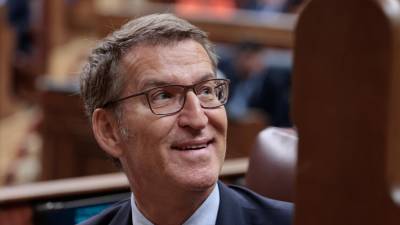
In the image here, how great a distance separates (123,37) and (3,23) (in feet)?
18.3

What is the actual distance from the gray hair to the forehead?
0.01 metres

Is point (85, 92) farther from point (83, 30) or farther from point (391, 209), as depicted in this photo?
point (83, 30)

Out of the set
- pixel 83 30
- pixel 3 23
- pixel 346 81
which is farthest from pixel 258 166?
pixel 83 30

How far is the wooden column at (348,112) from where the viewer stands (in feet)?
2.18

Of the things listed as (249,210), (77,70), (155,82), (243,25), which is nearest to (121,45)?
(155,82)

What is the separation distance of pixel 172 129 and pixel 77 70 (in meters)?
2.42

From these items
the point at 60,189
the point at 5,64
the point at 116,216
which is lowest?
the point at 5,64

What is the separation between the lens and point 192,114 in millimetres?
1192

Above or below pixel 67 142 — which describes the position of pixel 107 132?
above

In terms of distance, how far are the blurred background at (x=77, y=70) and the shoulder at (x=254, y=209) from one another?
6.21 ft

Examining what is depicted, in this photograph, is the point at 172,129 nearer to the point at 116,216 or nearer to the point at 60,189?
the point at 116,216

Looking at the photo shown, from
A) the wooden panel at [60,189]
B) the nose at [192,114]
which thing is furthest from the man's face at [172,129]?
the wooden panel at [60,189]

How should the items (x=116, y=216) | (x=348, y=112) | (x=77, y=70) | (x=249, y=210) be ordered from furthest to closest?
(x=77, y=70), (x=116, y=216), (x=249, y=210), (x=348, y=112)

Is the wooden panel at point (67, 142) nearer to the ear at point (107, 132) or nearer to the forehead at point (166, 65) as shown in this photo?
the ear at point (107, 132)
